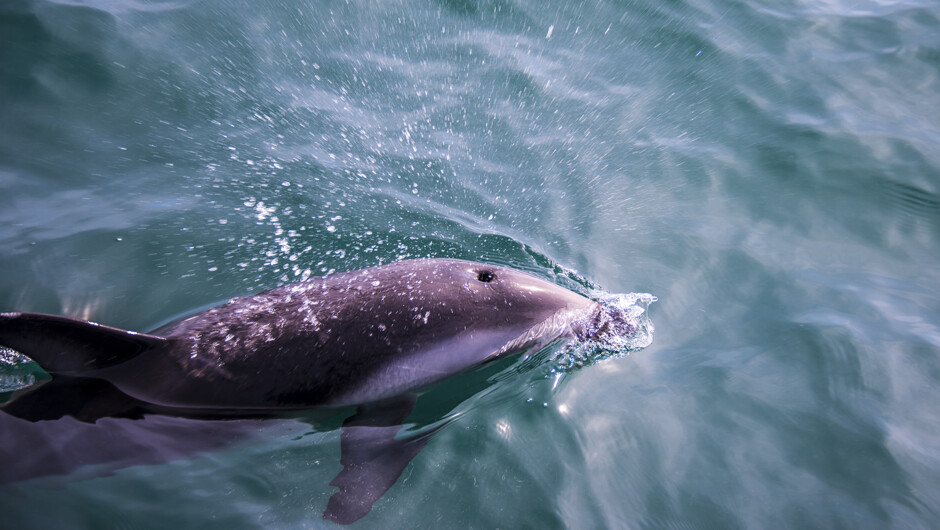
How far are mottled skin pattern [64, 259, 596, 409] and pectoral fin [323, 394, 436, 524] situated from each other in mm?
132

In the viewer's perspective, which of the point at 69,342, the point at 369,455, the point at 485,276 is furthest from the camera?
the point at 485,276

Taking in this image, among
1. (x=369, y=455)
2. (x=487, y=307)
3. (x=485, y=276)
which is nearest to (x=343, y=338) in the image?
(x=369, y=455)

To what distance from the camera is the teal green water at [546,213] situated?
310 centimetres

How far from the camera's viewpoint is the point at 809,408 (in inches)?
141

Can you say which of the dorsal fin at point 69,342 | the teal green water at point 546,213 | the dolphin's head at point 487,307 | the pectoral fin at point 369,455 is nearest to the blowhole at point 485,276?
the dolphin's head at point 487,307

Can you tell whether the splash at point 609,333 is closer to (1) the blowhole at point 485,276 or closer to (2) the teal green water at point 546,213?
(2) the teal green water at point 546,213

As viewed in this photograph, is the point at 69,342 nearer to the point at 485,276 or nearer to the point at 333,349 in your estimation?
the point at 333,349

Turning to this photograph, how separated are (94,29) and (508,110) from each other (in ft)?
14.5

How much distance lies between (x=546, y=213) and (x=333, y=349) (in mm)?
2775

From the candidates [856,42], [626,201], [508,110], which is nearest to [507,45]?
[508,110]

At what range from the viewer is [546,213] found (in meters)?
5.14

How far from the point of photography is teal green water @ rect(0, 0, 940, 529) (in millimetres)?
3098

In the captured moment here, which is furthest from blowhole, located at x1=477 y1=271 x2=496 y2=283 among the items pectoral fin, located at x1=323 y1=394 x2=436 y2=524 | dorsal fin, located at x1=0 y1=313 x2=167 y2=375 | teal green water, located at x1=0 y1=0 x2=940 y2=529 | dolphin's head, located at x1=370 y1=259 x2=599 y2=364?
dorsal fin, located at x1=0 y1=313 x2=167 y2=375

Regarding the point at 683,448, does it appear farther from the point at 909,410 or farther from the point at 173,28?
the point at 173,28
